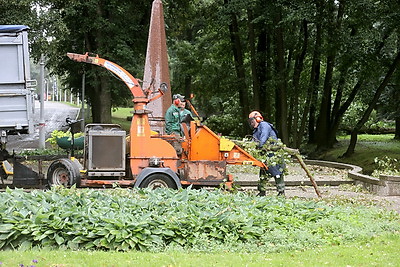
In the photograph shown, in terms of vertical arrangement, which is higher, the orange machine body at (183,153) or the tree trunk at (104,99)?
Answer: the tree trunk at (104,99)

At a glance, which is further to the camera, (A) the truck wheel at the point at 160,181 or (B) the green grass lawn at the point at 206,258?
(A) the truck wheel at the point at 160,181

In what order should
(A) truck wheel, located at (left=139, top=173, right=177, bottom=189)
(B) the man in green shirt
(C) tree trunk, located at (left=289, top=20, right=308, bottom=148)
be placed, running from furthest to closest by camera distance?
(C) tree trunk, located at (left=289, top=20, right=308, bottom=148) → (B) the man in green shirt → (A) truck wheel, located at (left=139, top=173, right=177, bottom=189)

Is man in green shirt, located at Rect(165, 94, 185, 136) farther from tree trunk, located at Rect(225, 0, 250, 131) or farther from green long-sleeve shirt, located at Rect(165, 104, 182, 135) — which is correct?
tree trunk, located at Rect(225, 0, 250, 131)

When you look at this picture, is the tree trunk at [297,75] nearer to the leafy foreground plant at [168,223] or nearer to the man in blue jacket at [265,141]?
the man in blue jacket at [265,141]

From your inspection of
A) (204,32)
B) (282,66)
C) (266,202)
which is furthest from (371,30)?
(266,202)

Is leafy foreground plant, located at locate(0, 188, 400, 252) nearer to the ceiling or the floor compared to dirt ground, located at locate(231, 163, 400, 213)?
nearer to the ceiling

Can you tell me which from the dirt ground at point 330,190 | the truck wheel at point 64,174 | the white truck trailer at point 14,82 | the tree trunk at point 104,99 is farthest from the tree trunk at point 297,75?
the truck wheel at point 64,174

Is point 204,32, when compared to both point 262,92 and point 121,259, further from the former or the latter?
point 121,259

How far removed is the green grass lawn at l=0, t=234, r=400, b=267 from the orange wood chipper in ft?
17.5

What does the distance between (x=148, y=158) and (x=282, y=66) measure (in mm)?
16855

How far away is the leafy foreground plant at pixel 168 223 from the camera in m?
8.06

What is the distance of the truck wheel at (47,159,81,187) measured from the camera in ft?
44.4

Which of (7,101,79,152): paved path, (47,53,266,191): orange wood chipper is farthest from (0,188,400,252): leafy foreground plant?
(7,101,79,152): paved path

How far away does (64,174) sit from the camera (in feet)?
45.5
